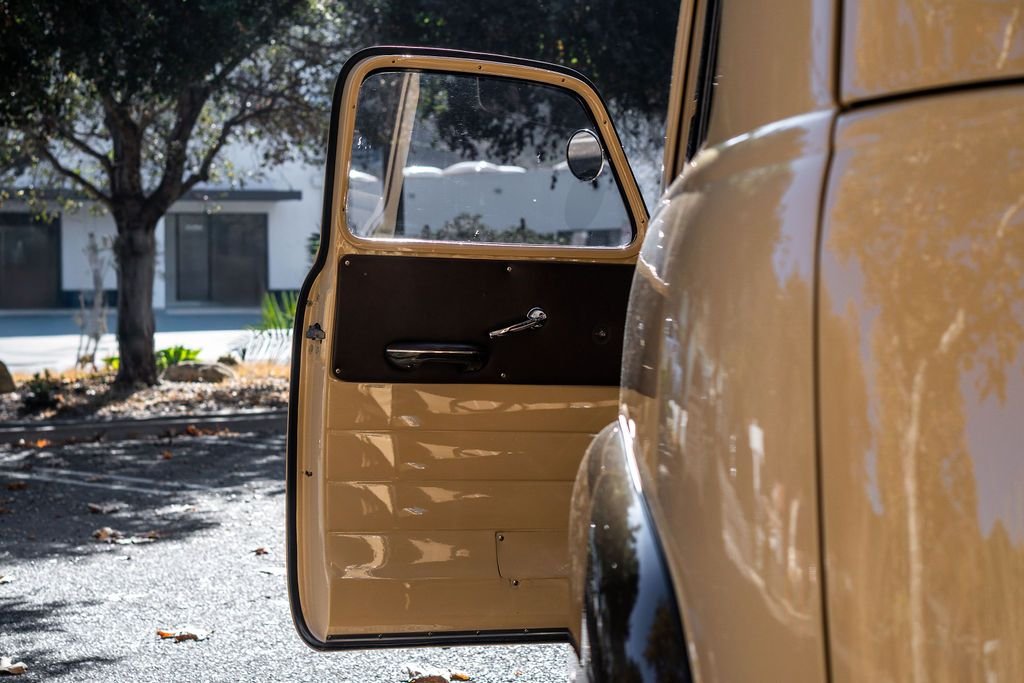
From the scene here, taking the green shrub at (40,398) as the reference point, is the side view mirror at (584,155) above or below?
above

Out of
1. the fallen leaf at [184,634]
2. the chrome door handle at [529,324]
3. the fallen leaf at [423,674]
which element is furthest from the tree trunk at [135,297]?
the chrome door handle at [529,324]

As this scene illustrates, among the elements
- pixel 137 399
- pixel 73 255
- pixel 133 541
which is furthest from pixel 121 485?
pixel 73 255

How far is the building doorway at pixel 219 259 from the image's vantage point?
3447cm

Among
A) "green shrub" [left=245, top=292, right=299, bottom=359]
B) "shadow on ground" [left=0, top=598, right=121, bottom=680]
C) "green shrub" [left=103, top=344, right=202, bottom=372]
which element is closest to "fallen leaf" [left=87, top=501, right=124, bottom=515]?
"shadow on ground" [left=0, top=598, right=121, bottom=680]

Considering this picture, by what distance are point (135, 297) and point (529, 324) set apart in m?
10.7

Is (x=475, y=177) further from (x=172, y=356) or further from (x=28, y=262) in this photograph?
(x=28, y=262)

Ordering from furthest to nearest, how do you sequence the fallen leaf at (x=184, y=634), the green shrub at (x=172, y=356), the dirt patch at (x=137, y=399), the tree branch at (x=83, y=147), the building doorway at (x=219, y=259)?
the building doorway at (x=219, y=259), the green shrub at (x=172, y=356), the tree branch at (x=83, y=147), the dirt patch at (x=137, y=399), the fallen leaf at (x=184, y=634)

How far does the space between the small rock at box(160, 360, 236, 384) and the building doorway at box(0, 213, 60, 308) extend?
19463mm

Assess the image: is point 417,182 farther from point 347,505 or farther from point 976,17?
point 976,17

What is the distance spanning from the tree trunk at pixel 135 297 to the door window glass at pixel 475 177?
10109 millimetres

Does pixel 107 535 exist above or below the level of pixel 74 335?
above

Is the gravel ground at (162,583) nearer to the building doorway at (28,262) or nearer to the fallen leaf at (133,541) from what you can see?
the fallen leaf at (133,541)

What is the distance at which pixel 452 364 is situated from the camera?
321 centimetres

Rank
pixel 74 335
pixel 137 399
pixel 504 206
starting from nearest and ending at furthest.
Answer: pixel 504 206
pixel 137 399
pixel 74 335
